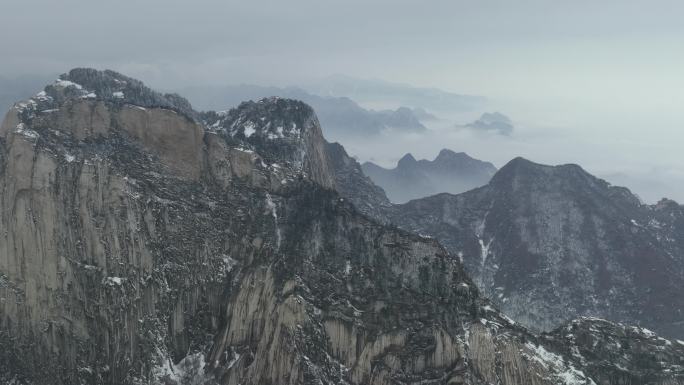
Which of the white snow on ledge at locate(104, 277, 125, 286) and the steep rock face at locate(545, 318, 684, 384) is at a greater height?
the white snow on ledge at locate(104, 277, 125, 286)

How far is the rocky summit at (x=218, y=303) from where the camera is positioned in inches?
6038

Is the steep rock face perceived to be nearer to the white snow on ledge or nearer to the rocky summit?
the rocky summit

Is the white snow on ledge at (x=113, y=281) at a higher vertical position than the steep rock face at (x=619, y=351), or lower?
higher

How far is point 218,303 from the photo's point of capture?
179 m

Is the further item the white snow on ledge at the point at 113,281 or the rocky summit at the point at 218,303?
the white snow on ledge at the point at 113,281

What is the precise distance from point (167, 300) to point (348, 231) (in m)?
59.4

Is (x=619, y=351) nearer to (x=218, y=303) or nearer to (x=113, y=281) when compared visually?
(x=218, y=303)

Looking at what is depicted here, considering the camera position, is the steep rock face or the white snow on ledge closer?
the steep rock face

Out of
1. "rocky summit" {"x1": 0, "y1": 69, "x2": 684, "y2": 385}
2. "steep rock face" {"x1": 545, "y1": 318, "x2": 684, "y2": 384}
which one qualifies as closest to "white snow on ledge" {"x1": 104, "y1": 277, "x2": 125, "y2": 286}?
"rocky summit" {"x1": 0, "y1": 69, "x2": 684, "y2": 385}

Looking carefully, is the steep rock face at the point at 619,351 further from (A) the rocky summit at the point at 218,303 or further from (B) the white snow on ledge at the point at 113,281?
(B) the white snow on ledge at the point at 113,281

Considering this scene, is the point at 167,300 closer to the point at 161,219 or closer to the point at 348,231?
the point at 161,219

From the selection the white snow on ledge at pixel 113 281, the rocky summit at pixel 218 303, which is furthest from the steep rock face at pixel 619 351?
the white snow on ledge at pixel 113 281

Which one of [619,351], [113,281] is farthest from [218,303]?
[619,351]

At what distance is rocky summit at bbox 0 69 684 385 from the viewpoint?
153375mm
